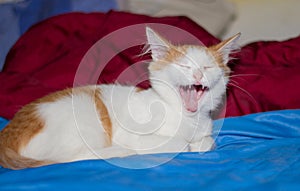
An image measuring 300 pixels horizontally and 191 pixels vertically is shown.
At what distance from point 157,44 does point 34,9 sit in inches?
42.2

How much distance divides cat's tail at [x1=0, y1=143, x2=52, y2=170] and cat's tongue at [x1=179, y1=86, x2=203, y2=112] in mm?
436

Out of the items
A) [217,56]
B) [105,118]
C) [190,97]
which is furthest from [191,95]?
[105,118]

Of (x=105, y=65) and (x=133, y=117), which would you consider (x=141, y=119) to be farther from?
(x=105, y=65)

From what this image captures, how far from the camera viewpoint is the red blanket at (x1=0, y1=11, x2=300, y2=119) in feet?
4.75

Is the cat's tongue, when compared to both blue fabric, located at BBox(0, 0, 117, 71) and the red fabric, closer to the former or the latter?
the red fabric

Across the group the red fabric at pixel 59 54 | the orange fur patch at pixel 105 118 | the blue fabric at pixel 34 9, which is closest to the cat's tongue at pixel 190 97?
the orange fur patch at pixel 105 118

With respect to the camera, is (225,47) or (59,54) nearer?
(225,47)

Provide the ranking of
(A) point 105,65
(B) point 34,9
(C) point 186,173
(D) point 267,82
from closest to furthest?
1. (C) point 186,173
2. (D) point 267,82
3. (A) point 105,65
4. (B) point 34,9

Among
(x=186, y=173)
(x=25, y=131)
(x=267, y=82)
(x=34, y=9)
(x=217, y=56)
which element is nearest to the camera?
(x=186, y=173)

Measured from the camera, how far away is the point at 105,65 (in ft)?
5.17

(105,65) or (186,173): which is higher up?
(105,65)

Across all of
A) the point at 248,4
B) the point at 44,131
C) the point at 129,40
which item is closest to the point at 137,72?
the point at 129,40

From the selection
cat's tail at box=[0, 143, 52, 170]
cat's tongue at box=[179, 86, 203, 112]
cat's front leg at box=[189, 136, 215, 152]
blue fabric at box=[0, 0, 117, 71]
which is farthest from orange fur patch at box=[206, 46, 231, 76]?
blue fabric at box=[0, 0, 117, 71]

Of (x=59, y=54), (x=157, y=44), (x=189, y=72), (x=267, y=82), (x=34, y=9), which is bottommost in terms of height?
(x=267, y=82)
